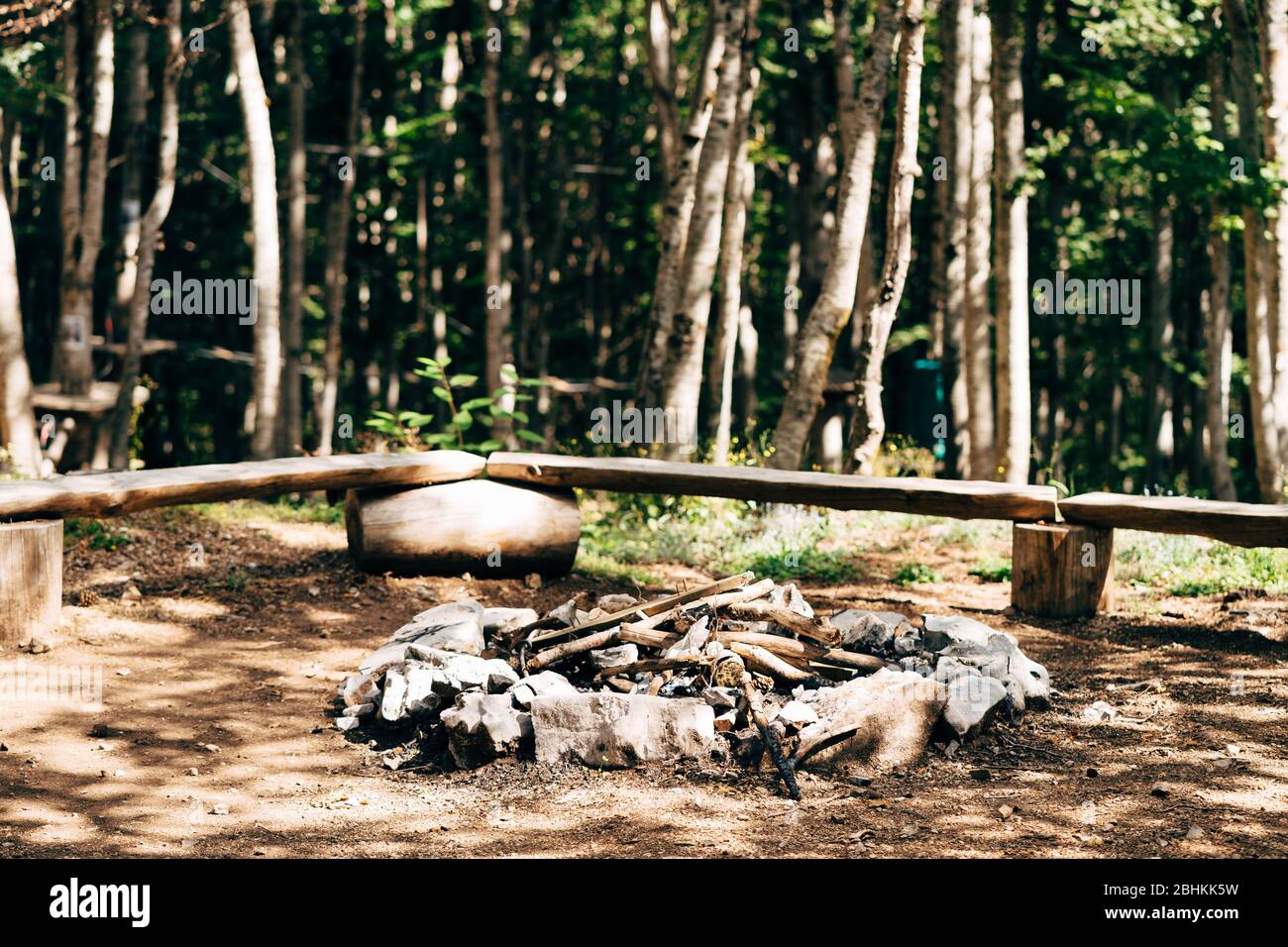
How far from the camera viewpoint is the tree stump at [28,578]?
21.8 ft

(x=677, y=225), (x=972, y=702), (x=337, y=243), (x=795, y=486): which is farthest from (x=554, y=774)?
(x=337, y=243)

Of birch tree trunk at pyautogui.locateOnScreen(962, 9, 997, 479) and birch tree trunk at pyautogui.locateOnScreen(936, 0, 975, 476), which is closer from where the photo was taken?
birch tree trunk at pyautogui.locateOnScreen(962, 9, 997, 479)

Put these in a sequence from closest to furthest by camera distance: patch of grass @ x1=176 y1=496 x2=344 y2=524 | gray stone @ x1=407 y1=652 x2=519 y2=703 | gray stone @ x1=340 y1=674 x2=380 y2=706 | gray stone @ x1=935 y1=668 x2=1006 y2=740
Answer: gray stone @ x1=935 y1=668 x2=1006 y2=740
gray stone @ x1=407 y1=652 x2=519 y2=703
gray stone @ x1=340 y1=674 x2=380 y2=706
patch of grass @ x1=176 y1=496 x2=344 y2=524

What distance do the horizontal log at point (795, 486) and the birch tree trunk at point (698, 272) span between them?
3006 mm

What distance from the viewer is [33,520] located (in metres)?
6.83

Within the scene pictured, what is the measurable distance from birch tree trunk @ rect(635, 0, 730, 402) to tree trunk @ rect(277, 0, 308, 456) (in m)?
6.60

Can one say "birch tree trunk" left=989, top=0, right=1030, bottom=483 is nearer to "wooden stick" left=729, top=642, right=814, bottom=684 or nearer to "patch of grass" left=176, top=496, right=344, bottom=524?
"patch of grass" left=176, top=496, right=344, bottom=524

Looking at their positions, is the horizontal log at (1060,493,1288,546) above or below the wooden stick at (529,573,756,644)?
above

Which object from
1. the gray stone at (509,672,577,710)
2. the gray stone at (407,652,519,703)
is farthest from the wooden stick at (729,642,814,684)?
Answer: the gray stone at (407,652,519,703)

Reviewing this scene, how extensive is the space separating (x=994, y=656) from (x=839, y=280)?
227 inches

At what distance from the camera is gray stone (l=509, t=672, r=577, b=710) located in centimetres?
568

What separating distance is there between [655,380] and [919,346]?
15.2 m

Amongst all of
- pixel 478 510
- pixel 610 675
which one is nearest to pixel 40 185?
pixel 478 510

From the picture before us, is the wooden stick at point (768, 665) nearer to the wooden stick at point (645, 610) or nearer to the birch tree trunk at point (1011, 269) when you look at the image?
the wooden stick at point (645, 610)
